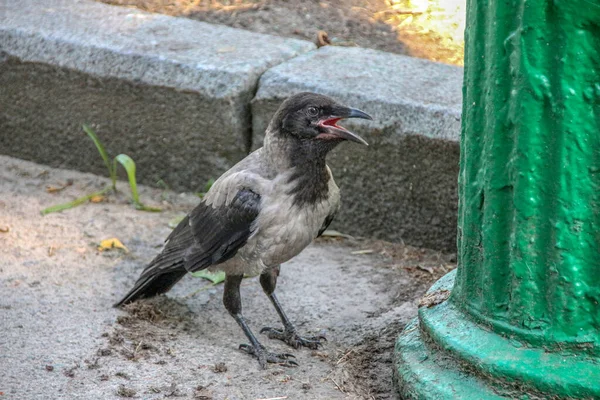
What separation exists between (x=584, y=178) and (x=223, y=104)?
8.15ft

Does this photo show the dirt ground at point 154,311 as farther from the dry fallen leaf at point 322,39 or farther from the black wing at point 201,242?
the dry fallen leaf at point 322,39

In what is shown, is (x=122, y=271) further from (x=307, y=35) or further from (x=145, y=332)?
(x=307, y=35)

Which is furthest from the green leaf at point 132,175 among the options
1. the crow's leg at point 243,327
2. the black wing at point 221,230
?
the crow's leg at point 243,327

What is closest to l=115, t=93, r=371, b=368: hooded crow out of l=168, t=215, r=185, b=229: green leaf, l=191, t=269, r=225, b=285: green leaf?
l=191, t=269, r=225, b=285: green leaf

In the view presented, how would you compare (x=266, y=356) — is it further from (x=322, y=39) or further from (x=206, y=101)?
(x=322, y=39)

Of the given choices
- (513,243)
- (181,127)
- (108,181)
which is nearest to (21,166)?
(108,181)

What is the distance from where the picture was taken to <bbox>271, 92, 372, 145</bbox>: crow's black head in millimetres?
3984

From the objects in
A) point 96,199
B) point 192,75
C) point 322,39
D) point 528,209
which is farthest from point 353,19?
point 528,209

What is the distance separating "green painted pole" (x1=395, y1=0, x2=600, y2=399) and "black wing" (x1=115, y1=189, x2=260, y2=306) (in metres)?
0.95

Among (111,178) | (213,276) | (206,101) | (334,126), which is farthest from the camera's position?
(111,178)

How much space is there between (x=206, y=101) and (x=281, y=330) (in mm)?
1381

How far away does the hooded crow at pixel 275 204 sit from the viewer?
3.93m

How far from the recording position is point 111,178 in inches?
217

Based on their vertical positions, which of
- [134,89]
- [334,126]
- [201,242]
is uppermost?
[334,126]
